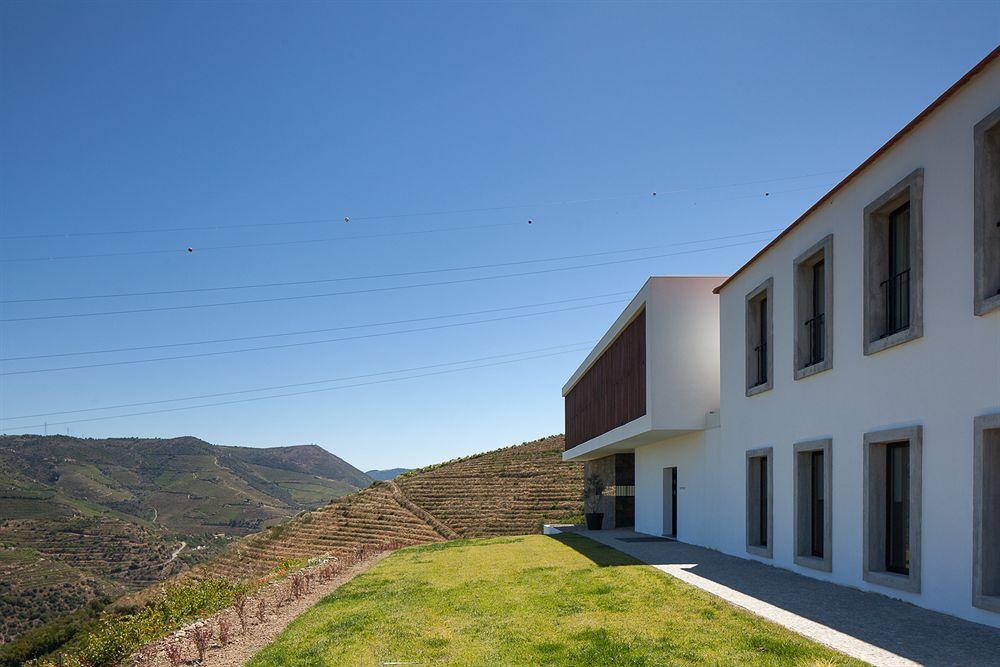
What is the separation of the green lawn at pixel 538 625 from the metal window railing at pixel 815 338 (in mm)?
4665

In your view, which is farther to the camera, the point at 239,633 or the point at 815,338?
the point at 815,338

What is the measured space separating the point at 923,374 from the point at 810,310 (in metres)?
4.57

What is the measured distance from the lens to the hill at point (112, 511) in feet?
221

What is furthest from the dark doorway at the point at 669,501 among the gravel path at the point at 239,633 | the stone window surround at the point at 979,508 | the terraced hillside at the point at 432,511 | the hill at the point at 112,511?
the hill at the point at 112,511

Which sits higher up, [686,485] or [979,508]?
[979,508]

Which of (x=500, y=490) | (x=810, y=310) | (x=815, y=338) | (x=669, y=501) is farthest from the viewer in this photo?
(x=500, y=490)

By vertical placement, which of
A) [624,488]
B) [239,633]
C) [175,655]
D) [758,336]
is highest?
[758,336]

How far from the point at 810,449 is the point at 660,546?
7.11m

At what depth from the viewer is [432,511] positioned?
5269 cm

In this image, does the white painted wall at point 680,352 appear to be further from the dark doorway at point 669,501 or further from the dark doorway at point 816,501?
the dark doorway at point 816,501

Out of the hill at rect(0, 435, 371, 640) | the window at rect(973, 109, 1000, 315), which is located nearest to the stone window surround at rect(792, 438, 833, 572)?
the window at rect(973, 109, 1000, 315)

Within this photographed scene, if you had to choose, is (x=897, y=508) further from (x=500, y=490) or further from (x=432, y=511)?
(x=500, y=490)

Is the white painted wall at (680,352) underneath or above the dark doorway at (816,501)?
above

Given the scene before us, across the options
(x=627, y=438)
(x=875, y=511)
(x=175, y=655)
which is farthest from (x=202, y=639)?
(x=627, y=438)
